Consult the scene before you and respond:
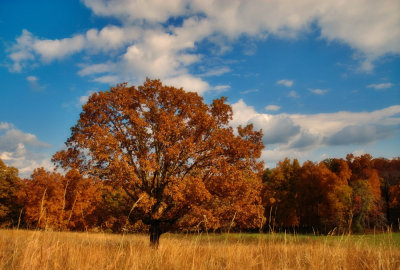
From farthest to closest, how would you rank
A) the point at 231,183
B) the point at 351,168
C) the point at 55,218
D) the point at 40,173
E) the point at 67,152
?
1. the point at 351,168
2. the point at 40,173
3. the point at 55,218
4. the point at 67,152
5. the point at 231,183

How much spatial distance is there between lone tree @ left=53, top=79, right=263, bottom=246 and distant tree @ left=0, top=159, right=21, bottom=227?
3236 cm

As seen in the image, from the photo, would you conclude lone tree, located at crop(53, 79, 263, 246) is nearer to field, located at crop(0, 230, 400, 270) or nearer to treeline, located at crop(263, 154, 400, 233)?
field, located at crop(0, 230, 400, 270)

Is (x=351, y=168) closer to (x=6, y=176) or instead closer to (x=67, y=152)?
(x=67, y=152)

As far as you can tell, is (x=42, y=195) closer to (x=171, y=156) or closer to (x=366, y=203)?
(x=171, y=156)

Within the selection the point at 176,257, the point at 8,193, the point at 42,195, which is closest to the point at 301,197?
the point at 42,195

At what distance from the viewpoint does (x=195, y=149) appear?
15891mm

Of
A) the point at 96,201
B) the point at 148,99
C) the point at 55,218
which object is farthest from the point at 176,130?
the point at 55,218

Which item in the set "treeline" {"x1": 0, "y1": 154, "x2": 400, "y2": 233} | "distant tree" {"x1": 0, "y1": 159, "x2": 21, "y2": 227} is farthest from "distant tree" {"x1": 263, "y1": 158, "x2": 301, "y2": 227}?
"distant tree" {"x1": 0, "y1": 159, "x2": 21, "y2": 227}

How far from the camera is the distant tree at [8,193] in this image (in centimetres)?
4166

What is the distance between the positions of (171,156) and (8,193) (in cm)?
4070

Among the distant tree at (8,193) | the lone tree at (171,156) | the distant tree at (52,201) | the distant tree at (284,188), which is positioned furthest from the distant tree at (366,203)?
the distant tree at (8,193)

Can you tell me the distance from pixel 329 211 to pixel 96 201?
38188mm

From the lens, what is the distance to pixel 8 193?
43.8 metres

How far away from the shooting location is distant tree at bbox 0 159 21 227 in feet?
137
